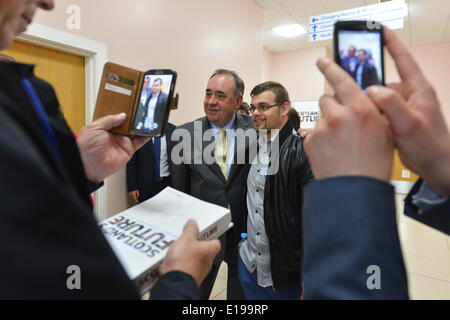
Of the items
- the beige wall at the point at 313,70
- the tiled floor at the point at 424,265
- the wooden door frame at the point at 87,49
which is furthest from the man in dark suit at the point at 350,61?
the beige wall at the point at 313,70

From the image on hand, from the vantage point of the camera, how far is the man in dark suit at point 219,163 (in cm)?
166

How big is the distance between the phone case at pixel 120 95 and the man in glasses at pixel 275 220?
0.67m

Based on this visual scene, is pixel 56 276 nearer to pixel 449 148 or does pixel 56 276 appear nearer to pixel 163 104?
pixel 449 148

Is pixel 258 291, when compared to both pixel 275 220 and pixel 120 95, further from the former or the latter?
pixel 120 95

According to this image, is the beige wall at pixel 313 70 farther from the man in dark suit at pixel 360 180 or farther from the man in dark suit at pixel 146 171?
the man in dark suit at pixel 360 180

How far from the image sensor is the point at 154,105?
94 cm

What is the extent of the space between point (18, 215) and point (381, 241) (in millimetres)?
386

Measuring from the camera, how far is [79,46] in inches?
84.6

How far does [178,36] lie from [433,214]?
3062 millimetres

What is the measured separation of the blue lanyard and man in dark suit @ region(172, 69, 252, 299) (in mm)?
1279
